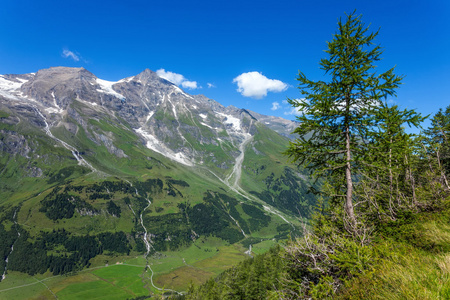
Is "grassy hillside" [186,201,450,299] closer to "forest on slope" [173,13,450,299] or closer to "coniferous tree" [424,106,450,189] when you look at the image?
"forest on slope" [173,13,450,299]

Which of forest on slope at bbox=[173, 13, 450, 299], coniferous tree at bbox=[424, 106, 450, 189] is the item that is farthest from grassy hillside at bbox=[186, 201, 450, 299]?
coniferous tree at bbox=[424, 106, 450, 189]

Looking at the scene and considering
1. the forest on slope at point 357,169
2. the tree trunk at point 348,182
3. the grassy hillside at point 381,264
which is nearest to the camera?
the grassy hillside at point 381,264

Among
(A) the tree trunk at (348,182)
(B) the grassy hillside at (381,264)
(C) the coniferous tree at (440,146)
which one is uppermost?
(C) the coniferous tree at (440,146)

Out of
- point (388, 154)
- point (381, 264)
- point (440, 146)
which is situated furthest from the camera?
point (440, 146)

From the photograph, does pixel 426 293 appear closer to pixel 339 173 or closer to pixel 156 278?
pixel 339 173

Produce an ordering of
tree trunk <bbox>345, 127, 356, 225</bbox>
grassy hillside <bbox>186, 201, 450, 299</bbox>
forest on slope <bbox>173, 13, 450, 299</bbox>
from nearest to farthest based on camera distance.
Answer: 1. grassy hillside <bbox>186, 201, 450, 299</bbox>
2. forest on slope <bbox>173, 13, 450, 299</bbox>
3. tree trunk <bbox>345, 127, 356, 225</bbox>

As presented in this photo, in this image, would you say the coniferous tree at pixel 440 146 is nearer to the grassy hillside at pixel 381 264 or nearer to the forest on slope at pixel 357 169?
the forest on slope at pixel 357 169

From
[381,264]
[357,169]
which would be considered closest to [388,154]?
[357,169]

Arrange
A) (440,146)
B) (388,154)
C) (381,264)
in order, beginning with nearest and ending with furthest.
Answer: (381,264), (388,154), (440,146)

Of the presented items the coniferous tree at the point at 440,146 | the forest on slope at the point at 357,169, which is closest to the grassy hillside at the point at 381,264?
the forest on slope at the point at 357,169

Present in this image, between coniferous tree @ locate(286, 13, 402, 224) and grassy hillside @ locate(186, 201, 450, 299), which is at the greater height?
coniferous tree @ locate(286, 13, 402, 224)

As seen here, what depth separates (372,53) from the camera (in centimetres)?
1182

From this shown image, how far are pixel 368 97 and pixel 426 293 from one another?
10.2m

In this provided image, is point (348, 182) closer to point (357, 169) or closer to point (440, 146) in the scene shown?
point (357, 169)
